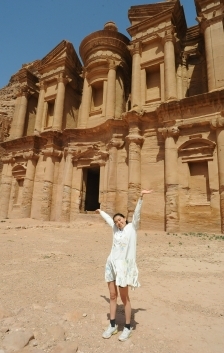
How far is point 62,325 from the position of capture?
3035 millimetres

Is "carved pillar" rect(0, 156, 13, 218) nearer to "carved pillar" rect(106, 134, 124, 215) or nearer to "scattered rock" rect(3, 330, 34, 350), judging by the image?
"carved pillar" rect(106, 134, 124, 215)

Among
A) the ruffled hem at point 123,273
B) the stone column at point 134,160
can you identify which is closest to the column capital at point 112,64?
the stone column at point 134,160

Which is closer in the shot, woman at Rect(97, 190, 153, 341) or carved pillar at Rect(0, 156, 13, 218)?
woman at Rect(97, 190, 153, 341)

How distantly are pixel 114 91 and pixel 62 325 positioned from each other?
17294 mm

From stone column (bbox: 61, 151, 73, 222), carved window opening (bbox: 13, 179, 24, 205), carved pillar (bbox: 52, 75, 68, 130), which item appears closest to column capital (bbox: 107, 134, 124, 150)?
stone column (bbox: 61, 151, 73, 222)

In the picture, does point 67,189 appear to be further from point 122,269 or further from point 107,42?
point 122,269

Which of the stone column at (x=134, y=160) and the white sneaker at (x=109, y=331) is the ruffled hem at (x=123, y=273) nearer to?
the white sneaker at (x=109, y=331)

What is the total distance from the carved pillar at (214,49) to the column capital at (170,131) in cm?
313

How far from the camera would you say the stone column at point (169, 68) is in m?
14.8

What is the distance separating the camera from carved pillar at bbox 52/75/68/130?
771 inches

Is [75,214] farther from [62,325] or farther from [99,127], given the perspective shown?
[62,325]

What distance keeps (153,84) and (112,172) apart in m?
7.46

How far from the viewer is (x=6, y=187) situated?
819 inches

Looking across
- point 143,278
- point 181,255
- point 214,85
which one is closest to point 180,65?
point 214,85
